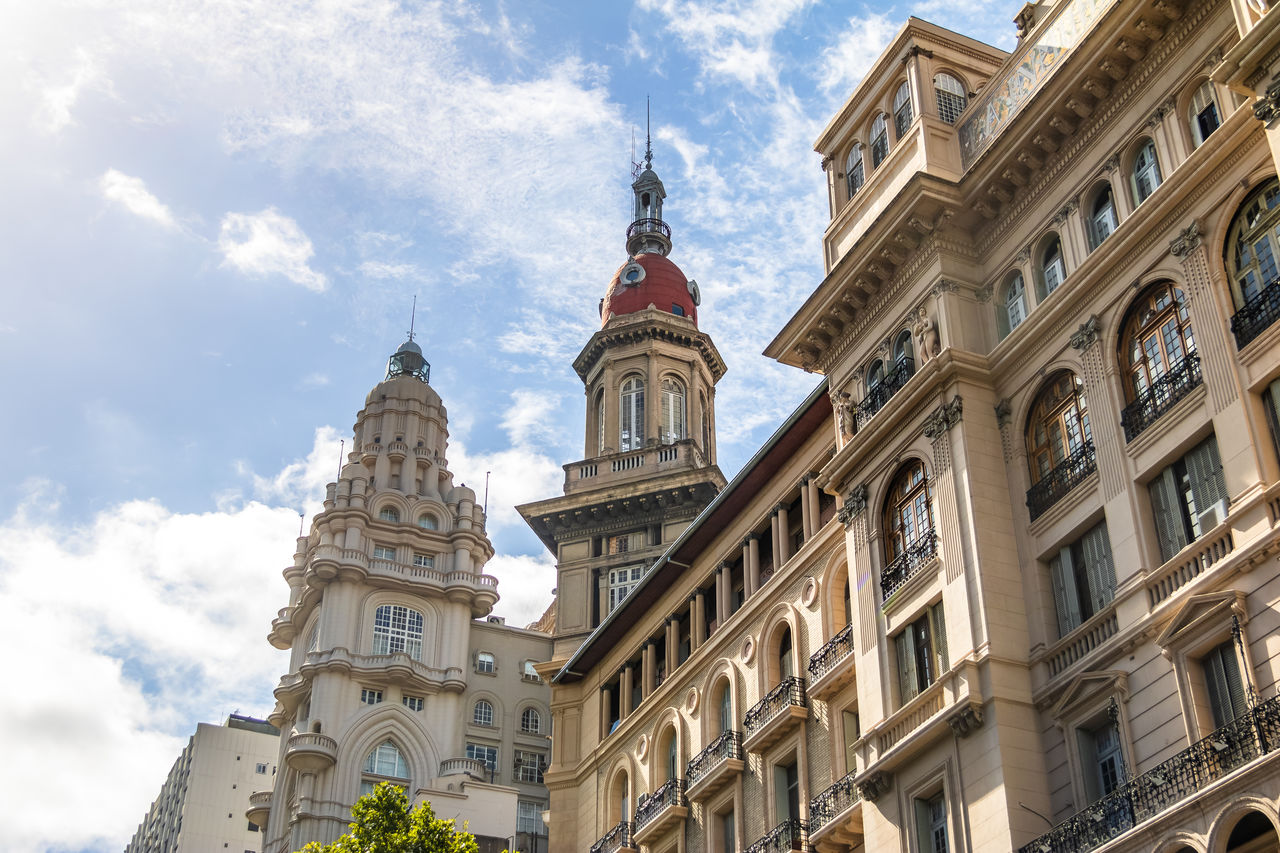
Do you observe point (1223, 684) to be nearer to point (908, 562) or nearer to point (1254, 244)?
point (1254, 244)

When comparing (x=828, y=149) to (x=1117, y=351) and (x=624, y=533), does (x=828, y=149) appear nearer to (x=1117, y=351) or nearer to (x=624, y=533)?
(x=1117, y=351)

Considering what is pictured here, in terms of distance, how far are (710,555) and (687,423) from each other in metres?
35.8

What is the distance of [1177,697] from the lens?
90.1 feet

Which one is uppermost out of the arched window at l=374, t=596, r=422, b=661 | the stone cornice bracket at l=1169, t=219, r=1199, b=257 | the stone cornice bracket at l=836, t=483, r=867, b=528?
the arched window at l=374, t=596, r=422, b=661

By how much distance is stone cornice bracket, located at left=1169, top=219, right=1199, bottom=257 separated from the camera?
Result: 30.7 metres

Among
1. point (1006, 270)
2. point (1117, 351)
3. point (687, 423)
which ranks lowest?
point (1117, 351)

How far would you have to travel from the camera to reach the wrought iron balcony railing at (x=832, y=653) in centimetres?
4084

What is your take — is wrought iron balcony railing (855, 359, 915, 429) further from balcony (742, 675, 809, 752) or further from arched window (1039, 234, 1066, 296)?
balcony (742, 675, 809, 752)

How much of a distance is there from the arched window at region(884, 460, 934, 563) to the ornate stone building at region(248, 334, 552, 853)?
48.3 m

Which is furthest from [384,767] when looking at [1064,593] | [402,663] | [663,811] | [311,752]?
[1064,593]

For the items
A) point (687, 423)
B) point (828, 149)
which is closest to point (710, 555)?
point (828, 149)

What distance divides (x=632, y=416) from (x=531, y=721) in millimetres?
23377

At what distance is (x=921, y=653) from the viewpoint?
34.8 metres

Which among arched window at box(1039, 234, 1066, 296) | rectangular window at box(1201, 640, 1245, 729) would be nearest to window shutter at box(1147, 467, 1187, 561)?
rectangular window at box(1201, 640, 1245, 729)
